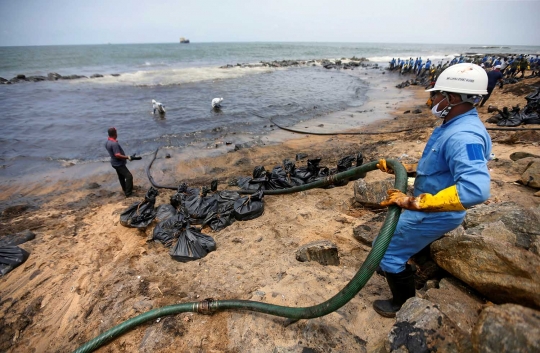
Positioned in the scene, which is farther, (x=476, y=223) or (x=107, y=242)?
(x=107, y=242)

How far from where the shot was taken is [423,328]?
1.66m

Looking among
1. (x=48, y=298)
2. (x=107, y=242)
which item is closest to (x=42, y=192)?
(x=107, y=242)

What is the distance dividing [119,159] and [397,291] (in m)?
5.71

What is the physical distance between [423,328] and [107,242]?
4312 millimetres

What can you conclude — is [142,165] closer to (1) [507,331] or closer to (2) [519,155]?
(1) [507,331]

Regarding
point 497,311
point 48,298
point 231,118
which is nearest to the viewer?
point 497,311

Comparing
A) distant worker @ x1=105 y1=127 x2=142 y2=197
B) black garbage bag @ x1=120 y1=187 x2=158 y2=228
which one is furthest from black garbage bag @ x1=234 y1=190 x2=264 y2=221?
distant worker @ x1=105 y1=127 x2=142 y2=197

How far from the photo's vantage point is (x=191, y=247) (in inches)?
136

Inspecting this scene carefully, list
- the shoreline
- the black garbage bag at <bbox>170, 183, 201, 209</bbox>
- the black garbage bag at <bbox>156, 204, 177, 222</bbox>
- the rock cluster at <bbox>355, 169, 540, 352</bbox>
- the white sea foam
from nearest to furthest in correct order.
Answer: the rock cluster at <bbox>355, 169, 540, 352</bbox>
the black garbage bag at <bbox>156, 204, 177, 222</bbox>
the black garbage bag at <bbox>170, 183, 201, 209</bbox>
the shoreline
the white sea foam

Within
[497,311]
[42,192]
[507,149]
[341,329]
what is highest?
[497,311]

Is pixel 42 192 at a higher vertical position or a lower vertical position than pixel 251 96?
lower

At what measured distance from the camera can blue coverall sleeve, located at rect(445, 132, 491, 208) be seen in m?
1.59

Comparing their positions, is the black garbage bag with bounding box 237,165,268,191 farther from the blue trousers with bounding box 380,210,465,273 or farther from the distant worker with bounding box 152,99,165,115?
the distant worker with bounding box 152,99,165,115

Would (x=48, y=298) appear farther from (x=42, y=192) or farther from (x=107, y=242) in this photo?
(x=42, y=192)
